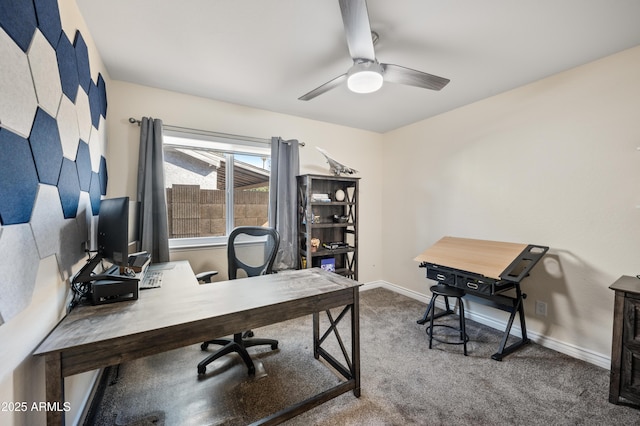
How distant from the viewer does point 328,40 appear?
71.9 inches

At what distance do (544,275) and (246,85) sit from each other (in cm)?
335

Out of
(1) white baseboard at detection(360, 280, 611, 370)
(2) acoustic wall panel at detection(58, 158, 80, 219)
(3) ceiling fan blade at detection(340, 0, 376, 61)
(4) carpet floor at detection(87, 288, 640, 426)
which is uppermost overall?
(3) ceiling fan blade at detection(340, 0, 376, 61)

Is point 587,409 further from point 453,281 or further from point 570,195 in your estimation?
point 570,195

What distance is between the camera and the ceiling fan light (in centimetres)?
172

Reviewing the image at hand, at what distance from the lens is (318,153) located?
11.8ft

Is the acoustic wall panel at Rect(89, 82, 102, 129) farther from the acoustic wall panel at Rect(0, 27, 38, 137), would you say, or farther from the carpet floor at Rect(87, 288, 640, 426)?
the carpet floor at Rect(87, 288, 640, 426)

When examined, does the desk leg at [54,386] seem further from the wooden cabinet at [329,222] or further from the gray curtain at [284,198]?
the wooden cabinet at [329,222]

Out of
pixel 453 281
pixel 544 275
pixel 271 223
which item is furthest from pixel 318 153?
pixel 544 275

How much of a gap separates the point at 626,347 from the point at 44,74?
11.5ft

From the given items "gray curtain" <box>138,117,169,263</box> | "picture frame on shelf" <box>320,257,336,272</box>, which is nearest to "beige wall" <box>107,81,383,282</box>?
"gray curtain" <box>138,117,169,263</box>

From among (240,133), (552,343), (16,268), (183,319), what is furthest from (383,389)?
(240,133)

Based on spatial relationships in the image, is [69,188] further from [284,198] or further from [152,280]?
[284,198]

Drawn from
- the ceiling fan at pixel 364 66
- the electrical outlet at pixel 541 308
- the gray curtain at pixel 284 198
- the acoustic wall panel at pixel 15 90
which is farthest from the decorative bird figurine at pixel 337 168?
the acoustic wall panel at pixel 15 90

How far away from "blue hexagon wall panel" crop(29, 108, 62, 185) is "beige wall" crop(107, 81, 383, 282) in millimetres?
1390
